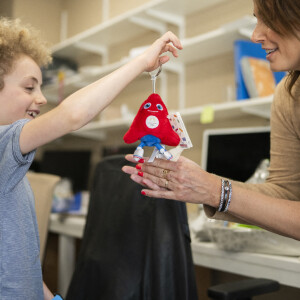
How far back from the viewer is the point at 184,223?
1.02 meters

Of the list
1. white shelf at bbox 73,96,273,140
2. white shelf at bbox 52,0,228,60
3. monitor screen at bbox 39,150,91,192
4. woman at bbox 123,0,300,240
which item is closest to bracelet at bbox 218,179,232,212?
woman at bbox 123,0,300,240

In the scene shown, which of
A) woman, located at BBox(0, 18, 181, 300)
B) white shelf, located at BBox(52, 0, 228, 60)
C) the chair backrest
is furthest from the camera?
white shelf, located at BBox(52, 0, 228, 60)

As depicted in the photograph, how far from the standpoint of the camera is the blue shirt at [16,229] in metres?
0.89

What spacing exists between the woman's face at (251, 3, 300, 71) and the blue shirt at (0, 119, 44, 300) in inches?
24.2

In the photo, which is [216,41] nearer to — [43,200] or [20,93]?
[43,200]

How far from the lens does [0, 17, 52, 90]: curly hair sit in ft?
3.56

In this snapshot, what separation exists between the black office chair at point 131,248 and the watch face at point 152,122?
0.67 feet

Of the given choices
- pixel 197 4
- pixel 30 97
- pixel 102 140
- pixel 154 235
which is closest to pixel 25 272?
pixel 154 235

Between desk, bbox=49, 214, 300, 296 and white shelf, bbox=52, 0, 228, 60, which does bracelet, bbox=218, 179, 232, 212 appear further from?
white shelf, bbox=52, 0, 228, 60

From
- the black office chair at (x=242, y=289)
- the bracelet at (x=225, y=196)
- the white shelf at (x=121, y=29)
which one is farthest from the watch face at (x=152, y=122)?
the white shelf at (x=121, y=29)

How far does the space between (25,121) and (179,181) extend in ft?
1.22

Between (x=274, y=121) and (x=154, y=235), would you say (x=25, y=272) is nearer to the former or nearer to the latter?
(x=154, y=235)

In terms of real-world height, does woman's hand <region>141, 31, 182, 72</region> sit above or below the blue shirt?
above

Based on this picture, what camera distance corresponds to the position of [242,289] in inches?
43.5
